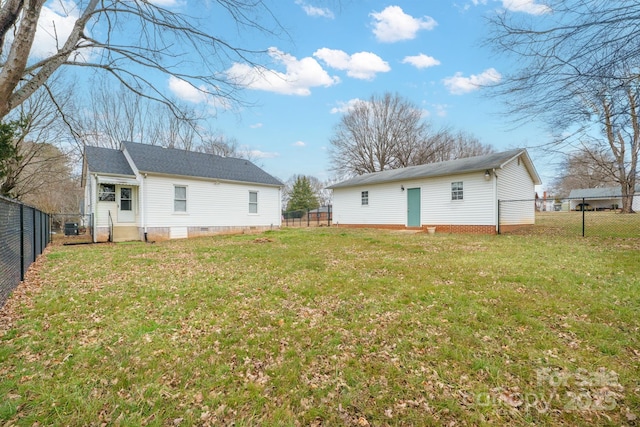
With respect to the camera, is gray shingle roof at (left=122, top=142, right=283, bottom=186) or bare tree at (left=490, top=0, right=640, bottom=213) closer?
bare tree at (left=490, top=0, right=640, bottom=213)

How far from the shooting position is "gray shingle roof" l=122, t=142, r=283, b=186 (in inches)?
525

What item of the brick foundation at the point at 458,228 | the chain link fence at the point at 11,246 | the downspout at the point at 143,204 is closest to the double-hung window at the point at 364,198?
the brick foundation at the point at 458,228

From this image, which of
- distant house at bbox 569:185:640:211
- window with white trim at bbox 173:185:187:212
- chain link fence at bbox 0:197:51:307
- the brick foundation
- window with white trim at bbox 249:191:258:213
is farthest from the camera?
distant house at bbox 569:185:640:211

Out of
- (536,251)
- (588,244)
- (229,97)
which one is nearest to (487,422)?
(229,97)

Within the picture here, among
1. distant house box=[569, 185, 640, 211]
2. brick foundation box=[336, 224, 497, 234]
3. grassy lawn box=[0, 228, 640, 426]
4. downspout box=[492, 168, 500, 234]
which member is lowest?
grassy lawn box=[0, 228, 640, 426]

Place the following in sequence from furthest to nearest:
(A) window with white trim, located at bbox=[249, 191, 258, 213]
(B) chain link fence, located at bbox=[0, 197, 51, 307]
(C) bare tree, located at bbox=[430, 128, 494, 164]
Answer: (C) bare tree, located at bbox=[430, 128, 494, 164]
(A) window with white trim, located at bbox=[249, 191, 258, 213]
(B) chain link fence, located at bbox=[0, 197, 51, 307]

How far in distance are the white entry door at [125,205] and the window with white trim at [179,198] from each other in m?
1.80

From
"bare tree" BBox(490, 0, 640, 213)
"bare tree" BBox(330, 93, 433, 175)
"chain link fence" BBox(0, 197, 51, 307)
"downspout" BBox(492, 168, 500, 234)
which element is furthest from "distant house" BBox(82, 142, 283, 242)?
"bare tree" BBox(330, 93, 433, 175)

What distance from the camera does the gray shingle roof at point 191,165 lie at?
13.3 m

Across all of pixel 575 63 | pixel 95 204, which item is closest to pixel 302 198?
pixel 95 204

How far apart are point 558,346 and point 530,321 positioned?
0.54 m

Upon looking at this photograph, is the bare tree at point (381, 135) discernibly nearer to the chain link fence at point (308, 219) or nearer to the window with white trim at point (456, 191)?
the chain link fence at point (308, 219)

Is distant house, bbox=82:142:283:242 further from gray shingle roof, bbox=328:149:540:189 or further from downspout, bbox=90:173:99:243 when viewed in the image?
gray shingle roof, bbox=328:149:540:189

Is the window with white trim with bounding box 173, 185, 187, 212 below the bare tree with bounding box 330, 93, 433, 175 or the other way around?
below
